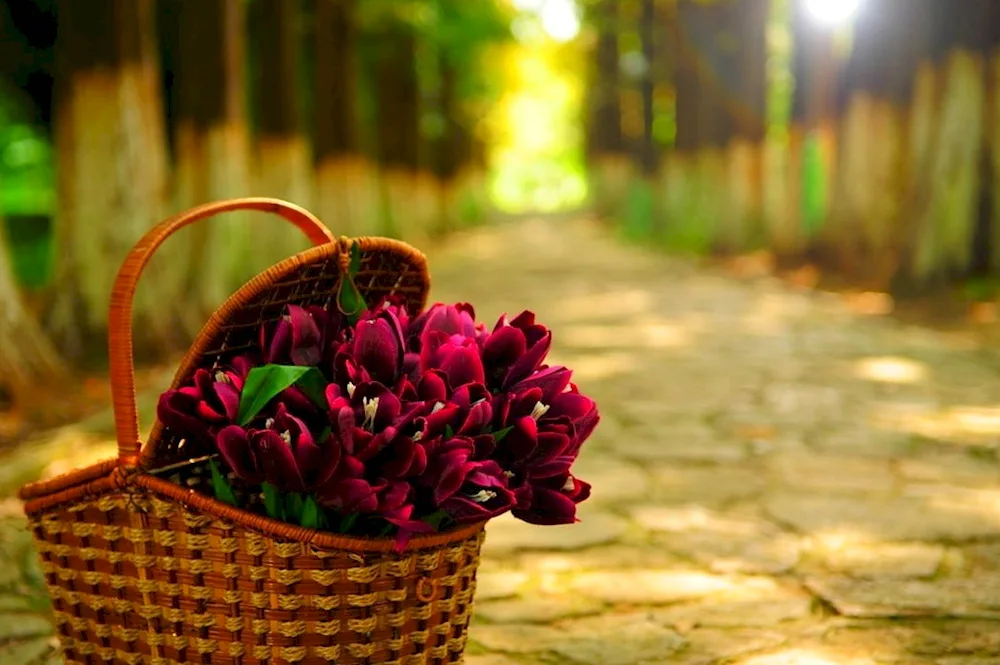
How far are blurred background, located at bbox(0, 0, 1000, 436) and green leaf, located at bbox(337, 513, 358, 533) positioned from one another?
3.83 m

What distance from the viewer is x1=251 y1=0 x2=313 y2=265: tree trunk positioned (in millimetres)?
10727

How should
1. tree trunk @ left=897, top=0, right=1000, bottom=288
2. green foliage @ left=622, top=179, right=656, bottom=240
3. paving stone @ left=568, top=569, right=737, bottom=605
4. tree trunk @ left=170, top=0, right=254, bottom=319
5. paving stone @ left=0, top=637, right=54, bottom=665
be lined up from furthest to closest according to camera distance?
green foliage @ left=622, top=179, right=656, bottom=240
tree trunk @ left=897, top=0, right=1000, bottom=288
tree trunk @ left=170, top=0, right=254, bottom=319
paving stone @ left=568, top=569, right=737, bottom=605
paving stone @ left=0, top=637, right=54, bottom=665

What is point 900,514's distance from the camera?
11.6 feet

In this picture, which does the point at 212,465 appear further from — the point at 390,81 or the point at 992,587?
the point at 390,81

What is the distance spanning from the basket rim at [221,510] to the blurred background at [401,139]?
3.53 m

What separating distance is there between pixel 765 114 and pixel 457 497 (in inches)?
600

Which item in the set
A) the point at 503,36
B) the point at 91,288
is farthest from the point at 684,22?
the point at 91,288

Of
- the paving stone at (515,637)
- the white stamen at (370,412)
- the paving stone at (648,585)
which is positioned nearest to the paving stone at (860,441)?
the paving stone at (648,585)

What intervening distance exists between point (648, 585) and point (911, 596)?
0.70 metres

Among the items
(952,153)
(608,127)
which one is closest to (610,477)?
(952,153)

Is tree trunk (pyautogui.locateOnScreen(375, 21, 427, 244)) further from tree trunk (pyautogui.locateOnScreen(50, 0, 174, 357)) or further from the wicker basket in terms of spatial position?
the wicker basket

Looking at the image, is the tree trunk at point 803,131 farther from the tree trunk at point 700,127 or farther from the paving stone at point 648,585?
the paving stone at point 648,585

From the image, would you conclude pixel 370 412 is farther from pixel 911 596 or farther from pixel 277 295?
pixel 911 596

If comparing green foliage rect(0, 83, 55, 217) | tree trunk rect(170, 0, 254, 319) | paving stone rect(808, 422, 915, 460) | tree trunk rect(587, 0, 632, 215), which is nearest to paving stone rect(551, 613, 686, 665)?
paving stone rect(808, 422, 915, 460)
